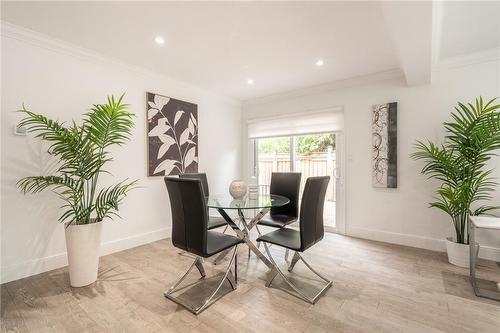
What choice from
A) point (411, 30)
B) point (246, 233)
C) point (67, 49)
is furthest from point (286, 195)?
point (67, 49)

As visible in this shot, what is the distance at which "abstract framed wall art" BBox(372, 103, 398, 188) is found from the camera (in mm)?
3301

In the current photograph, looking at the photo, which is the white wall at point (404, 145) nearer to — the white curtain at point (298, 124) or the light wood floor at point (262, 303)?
the white curtain at point (298, 124)

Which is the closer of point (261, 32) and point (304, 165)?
point (261, 32)

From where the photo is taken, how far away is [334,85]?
3.78 metres

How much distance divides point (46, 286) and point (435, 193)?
178 inches

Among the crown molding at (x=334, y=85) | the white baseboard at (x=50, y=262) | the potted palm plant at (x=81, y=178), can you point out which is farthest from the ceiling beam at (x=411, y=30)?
the white baseboard at (x=50, y=262)

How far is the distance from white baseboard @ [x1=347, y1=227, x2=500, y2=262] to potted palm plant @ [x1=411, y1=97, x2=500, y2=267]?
33 centimetres

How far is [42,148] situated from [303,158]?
3702 millimetres

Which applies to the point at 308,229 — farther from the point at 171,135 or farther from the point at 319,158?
the point at 171,135

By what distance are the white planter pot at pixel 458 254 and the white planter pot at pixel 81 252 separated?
3.82 meters

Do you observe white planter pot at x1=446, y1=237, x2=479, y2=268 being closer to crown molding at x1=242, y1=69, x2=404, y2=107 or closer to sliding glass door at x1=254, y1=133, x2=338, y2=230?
sliding glass door at x1=254, y1=133, x2=338, y2=230

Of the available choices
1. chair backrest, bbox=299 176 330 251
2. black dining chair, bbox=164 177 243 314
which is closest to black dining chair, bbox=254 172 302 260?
chair backrest, bbox=299 176 330 251

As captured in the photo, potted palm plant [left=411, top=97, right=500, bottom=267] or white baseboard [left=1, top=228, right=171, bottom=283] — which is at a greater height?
potted palm plant [left=411, top=97, right=500, bottom=267]

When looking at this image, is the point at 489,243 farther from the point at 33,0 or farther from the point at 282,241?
the point at 33,0
